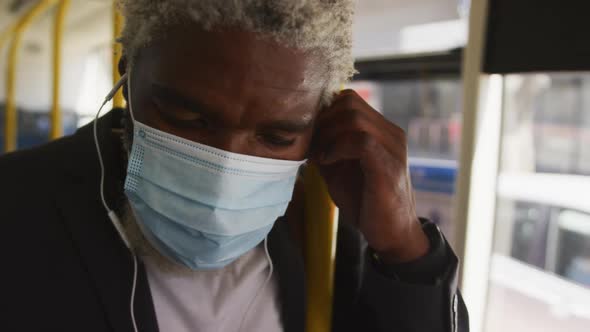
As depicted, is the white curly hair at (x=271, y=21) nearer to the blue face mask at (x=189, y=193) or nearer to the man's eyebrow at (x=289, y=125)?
the man's eyebrow at (x=289, y=125)

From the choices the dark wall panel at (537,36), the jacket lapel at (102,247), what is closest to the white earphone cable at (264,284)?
the jacket lapel at (102,247)

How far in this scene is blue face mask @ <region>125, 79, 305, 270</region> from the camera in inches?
35.8

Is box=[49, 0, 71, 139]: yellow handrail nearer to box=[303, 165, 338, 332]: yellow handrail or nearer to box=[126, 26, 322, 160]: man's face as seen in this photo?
box=[126, 26, 322, 160]: man's face

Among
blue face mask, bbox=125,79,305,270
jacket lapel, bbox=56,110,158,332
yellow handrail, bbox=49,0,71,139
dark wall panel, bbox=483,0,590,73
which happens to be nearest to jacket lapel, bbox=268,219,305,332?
blue face mask, bbox=125,79,305,270

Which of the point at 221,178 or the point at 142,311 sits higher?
the point at 221,178

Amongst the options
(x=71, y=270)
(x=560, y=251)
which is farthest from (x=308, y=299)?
(x=560, y=251)

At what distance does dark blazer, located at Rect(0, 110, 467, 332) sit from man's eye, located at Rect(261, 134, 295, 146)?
0.28 metres

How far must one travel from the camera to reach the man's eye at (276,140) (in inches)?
37.8

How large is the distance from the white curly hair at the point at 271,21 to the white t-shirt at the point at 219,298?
433mm

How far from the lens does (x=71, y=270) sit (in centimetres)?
90

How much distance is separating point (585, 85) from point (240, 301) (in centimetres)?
233

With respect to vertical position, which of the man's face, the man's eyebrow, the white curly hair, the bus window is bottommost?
the bus window

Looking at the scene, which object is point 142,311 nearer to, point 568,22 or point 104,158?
point 104,158

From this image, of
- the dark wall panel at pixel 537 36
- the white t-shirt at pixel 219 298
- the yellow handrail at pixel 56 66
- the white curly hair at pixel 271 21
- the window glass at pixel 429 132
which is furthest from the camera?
the window glass at pixel 429 132
